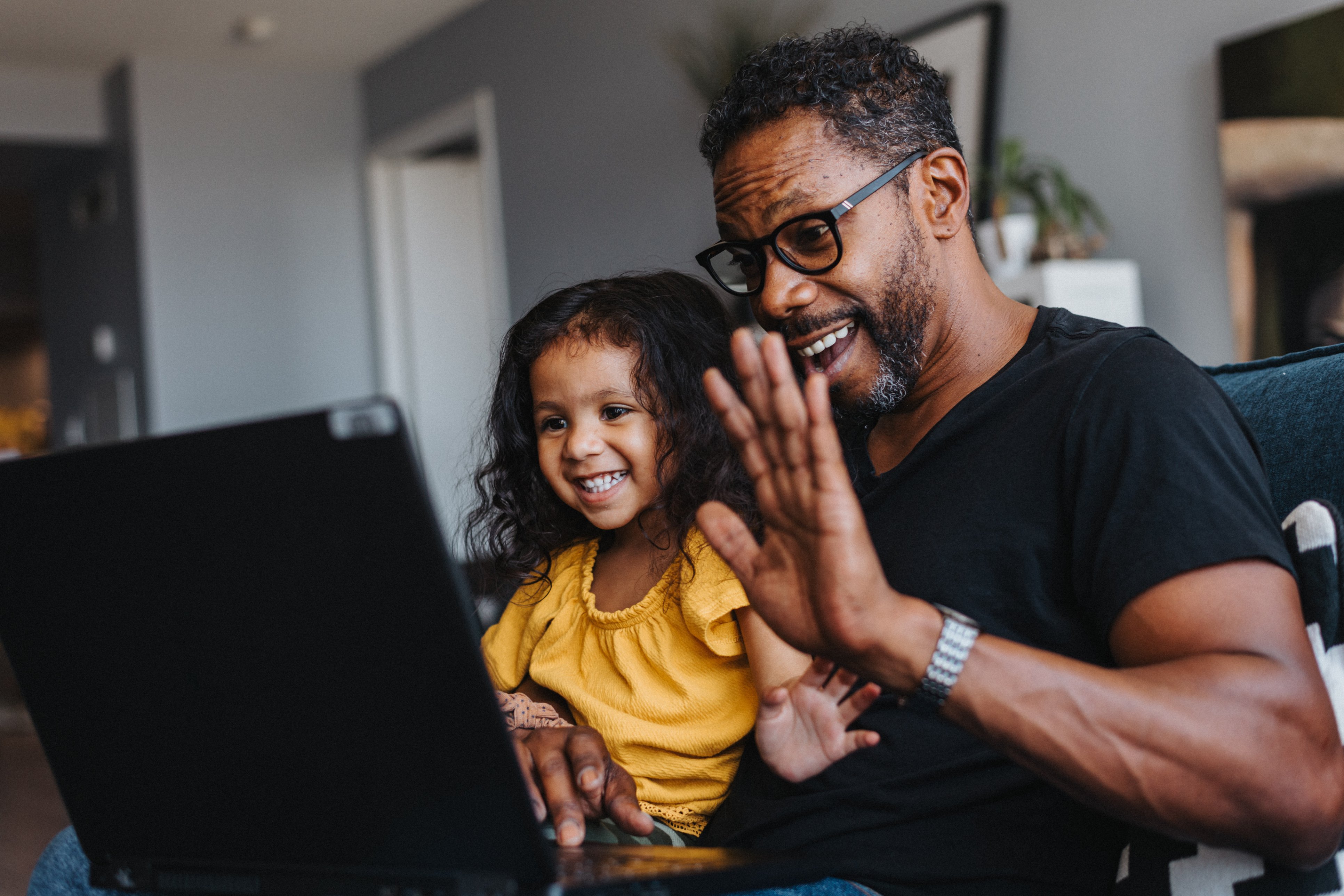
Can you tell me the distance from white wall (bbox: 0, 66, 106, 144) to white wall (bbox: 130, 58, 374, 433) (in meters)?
0.42

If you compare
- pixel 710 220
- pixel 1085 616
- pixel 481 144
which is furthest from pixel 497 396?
pixel 481 144

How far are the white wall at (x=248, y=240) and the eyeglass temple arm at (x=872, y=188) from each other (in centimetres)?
506

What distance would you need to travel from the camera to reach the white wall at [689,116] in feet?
9.32

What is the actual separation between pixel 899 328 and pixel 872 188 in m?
0.15

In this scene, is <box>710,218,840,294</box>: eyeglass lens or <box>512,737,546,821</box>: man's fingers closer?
<box>512,737,546,821</box>: man's fingers

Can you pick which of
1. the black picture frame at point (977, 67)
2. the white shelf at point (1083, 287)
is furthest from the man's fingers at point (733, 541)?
the black picture frame at point (977, 67)

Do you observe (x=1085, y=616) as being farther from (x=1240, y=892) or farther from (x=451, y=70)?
(x=451, y=70)

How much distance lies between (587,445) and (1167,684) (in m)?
0.76

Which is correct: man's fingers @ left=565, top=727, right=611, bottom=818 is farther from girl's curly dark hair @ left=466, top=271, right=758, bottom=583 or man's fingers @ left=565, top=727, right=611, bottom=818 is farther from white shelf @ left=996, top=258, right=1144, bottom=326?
white shelf @ left=996, top=258, right=1144, bottom=326

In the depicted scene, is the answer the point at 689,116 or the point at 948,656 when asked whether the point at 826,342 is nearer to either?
the point at 948,656

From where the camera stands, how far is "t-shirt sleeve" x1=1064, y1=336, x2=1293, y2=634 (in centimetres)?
85

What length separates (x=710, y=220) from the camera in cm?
415

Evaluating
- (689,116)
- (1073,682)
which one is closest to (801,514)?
(1073,682)

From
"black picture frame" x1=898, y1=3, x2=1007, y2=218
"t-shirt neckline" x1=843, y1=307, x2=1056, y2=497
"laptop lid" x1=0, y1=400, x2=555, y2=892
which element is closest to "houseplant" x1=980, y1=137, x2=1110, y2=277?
"black picture frame" x1=898, y1=3, x2=1007, y2=218
